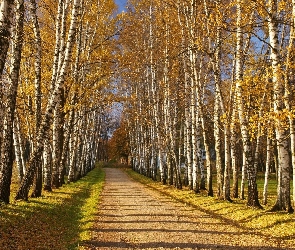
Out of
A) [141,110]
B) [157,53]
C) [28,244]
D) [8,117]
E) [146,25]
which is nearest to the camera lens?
[28,244]

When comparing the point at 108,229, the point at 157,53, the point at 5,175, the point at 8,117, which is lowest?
the point at 108,229

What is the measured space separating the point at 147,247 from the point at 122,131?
65308 mm

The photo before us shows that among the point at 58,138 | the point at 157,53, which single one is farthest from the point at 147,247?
the point at 157,53

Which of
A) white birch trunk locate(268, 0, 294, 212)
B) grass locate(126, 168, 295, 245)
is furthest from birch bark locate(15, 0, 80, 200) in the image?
grass locate(126, 168, 295, 245)

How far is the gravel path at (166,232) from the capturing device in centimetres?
935

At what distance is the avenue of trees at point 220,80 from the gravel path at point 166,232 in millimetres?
2765

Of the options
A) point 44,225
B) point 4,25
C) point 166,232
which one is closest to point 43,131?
Answer: point 44,225

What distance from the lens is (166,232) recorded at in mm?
10797

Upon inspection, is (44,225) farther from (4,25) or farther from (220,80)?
(220,80)

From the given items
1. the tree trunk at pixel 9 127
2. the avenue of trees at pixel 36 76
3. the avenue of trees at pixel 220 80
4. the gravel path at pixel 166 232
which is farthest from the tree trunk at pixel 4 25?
the avenue of trees at pixel 220 80

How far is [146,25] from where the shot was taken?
3180 cm

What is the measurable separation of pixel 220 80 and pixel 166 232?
38.4 ft

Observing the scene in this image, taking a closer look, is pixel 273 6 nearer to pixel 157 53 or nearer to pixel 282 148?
pixel 282 148

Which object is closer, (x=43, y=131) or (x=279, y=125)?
(x=279, y=125)
